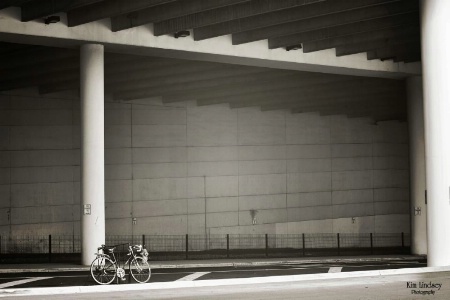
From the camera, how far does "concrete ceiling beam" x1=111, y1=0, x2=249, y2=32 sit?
21.1m

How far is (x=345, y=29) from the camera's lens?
970 inches

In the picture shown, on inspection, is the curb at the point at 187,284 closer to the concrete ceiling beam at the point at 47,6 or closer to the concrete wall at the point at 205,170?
the concrete ceiling beam at the point at 47,6

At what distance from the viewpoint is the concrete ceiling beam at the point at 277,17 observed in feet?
69.6

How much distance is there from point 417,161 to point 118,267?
1653cm

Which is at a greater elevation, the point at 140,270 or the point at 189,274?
the point at 140,270

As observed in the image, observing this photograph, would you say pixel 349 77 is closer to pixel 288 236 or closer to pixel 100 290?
pixel 288 236

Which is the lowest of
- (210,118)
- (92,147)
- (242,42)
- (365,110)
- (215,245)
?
(215,245)

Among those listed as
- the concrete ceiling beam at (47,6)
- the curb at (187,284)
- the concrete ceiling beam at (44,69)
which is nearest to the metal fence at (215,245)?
the concrete ceiling beam at (44,69)

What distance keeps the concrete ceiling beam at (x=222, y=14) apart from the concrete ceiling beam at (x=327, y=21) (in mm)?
2592

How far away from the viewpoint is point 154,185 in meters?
38.0

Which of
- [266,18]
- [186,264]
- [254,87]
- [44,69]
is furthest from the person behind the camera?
[254,87]

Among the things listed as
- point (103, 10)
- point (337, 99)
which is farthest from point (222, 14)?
point (337, 99)

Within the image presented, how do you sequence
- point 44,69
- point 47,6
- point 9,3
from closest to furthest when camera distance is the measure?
point 9,3
point 47,6
point 44,69

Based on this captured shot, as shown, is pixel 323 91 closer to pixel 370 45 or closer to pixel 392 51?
pixel 392 51
